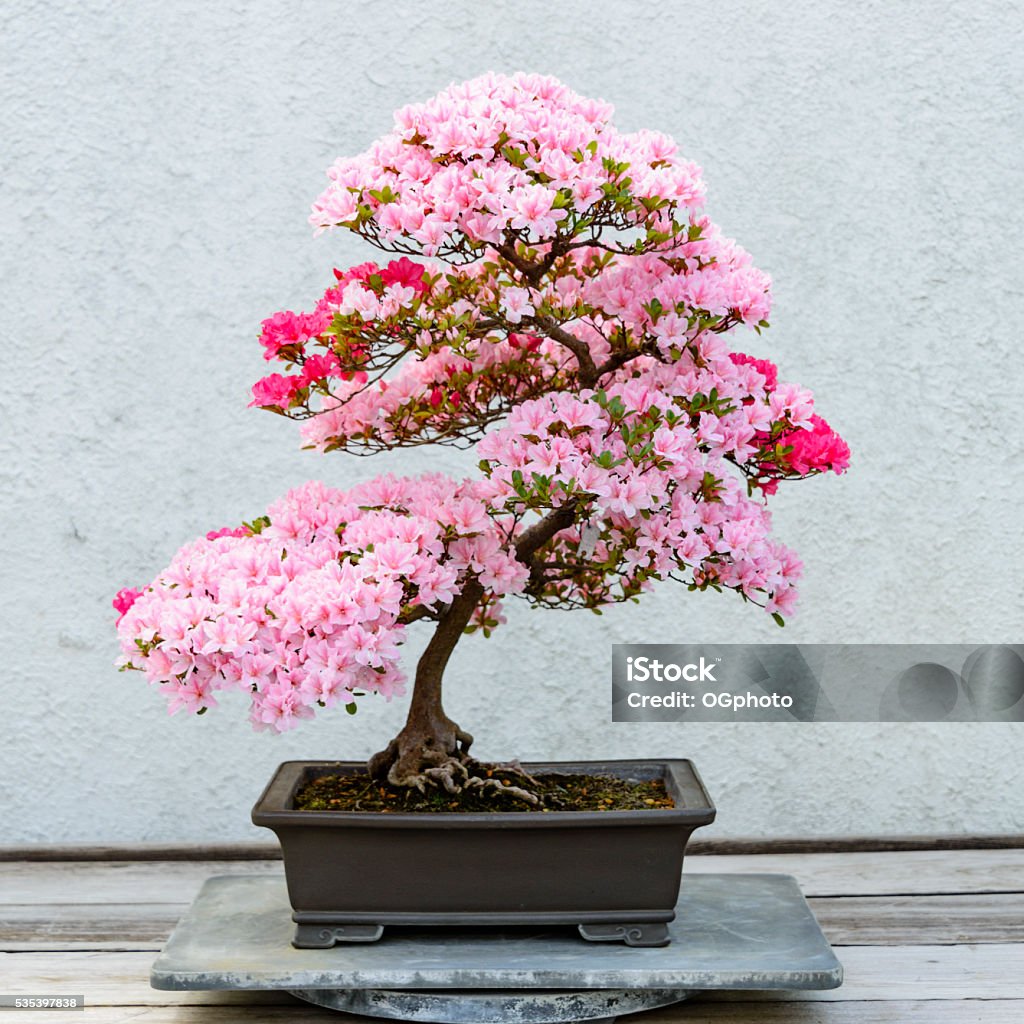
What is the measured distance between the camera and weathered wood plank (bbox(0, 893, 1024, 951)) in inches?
66.9

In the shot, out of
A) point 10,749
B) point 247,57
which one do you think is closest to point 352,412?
point 247,57

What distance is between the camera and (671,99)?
6.86 ft

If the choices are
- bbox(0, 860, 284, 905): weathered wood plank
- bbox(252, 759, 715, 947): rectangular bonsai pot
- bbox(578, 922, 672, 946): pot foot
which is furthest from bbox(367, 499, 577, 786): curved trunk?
bbox(0, 860, 284, 905): weathered wood plank

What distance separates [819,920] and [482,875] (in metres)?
0.62

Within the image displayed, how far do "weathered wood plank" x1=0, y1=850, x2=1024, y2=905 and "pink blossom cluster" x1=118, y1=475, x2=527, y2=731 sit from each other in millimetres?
755

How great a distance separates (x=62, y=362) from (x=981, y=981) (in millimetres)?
1564

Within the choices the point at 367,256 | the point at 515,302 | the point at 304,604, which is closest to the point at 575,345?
the point at 515,302

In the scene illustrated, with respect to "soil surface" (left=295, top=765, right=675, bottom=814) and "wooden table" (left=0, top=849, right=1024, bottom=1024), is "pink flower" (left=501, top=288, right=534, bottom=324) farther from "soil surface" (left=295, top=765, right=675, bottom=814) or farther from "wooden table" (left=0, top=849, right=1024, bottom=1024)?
"wooden table" (left=0, top=849, right=1024, bottom=1024)

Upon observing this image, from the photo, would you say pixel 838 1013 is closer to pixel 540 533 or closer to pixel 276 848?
pixel 540 533

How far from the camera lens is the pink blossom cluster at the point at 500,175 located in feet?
4.15

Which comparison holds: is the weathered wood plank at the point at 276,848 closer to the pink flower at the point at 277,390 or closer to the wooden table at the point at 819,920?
the wooden table at the point at 819,920

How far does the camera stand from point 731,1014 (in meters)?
1.43

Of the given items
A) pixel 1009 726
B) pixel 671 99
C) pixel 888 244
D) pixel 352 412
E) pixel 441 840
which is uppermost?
pixel 671 99

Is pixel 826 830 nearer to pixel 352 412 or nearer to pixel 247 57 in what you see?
pixel 352 412
